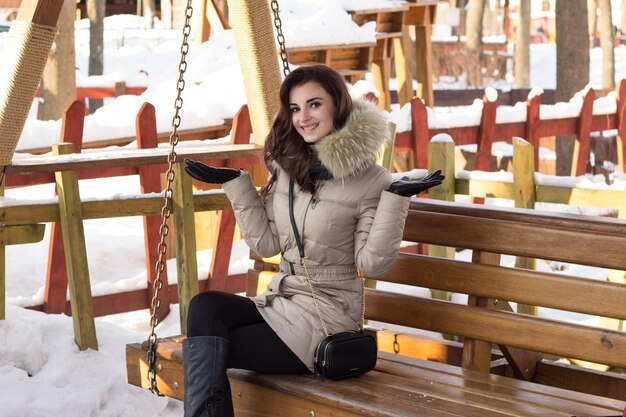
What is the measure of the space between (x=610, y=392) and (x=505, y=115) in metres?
6.31

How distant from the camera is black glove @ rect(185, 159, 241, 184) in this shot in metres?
3.86

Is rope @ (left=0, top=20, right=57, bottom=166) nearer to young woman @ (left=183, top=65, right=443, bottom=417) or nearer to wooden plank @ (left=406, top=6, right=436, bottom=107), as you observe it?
young woman @ (left=183, top=65, right=443, bottom=417)

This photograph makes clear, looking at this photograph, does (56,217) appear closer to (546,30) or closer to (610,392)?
(610,392)

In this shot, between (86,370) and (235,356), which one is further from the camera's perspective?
(86,370)

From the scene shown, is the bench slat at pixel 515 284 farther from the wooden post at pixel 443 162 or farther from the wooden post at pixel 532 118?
the wooden post at pixel 532 118

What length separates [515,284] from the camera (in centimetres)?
379

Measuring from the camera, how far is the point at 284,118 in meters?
3.89

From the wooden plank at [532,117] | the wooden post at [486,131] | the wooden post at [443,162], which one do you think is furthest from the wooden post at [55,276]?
the wooden plank at [532,117]

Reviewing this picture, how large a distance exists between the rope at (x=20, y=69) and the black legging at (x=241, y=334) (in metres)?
1.48

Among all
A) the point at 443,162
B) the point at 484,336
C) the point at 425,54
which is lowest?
the point at 484,336

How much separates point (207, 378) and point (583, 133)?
28.5ft

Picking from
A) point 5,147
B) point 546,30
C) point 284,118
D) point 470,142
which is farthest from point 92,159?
point 546,30

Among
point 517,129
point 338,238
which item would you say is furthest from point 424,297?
point 517,129

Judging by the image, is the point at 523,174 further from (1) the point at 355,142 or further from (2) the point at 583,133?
(2) the point at 583,133
